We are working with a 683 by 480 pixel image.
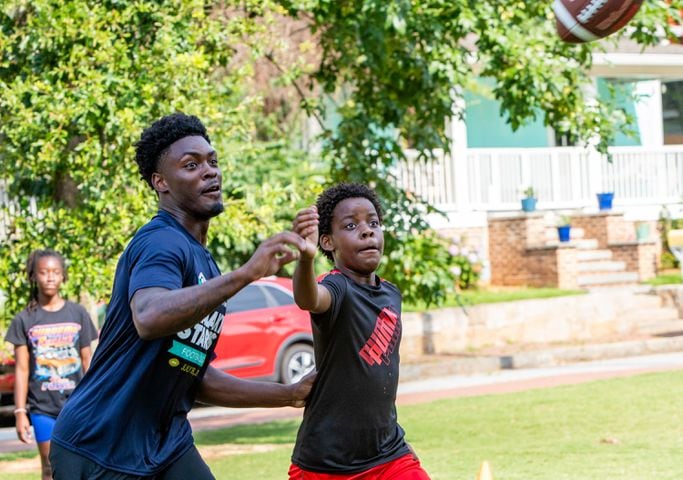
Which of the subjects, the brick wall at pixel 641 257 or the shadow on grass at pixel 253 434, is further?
the brick wall at pixel 641 257

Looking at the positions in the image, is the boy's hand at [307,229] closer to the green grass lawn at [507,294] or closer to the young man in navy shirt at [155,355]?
the young man in navy shirt at [155,355]

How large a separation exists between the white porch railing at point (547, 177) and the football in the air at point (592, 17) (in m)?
14.8

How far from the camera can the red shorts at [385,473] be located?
17.4 ft

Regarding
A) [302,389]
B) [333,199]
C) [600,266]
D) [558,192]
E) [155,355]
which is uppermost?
[558,192]

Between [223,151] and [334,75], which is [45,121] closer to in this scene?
[223,151]

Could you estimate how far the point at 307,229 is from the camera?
4039 millimetres

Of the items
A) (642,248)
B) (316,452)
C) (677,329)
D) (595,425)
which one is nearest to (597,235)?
(642,248)

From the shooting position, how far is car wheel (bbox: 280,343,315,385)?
1563cm

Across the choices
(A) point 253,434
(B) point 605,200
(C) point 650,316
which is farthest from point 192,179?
(B) point 605,200

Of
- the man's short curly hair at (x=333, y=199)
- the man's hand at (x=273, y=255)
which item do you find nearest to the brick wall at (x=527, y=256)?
the man's short curly hair at (x=333, y=199)

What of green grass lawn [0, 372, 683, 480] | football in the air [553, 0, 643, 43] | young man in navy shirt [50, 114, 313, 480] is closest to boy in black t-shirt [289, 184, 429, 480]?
young man in navy shirt [50, 114, 313, 480]

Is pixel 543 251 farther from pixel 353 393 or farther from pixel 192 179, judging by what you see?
pixel 192 179

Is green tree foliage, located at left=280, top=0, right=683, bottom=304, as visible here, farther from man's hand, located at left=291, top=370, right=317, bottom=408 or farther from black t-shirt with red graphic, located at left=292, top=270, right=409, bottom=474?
man's hand, located at left=291, top=370, right=317, bottom=408

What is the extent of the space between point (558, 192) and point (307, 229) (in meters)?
22.6
